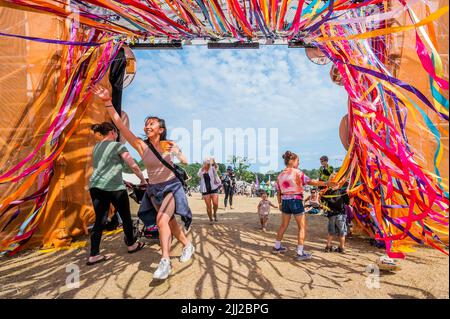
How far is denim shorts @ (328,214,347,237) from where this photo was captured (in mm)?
3271

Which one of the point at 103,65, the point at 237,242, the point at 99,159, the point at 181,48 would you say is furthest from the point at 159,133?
the point at 181,48

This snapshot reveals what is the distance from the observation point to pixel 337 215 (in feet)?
10.8

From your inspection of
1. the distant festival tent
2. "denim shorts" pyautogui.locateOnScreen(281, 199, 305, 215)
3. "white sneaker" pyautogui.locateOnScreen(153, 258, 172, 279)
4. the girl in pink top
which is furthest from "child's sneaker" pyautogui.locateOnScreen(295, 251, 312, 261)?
"white sneaker" pyautogui.locateOnScreen(153, 258, 172, 279)

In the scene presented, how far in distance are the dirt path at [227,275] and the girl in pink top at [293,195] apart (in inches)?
8.5

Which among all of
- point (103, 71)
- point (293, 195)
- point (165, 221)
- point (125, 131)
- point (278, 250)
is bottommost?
point (278, 250)

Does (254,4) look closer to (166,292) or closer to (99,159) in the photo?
(99,159)

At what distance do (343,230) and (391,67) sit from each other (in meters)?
2.39

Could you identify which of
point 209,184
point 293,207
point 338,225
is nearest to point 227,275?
point 293,207

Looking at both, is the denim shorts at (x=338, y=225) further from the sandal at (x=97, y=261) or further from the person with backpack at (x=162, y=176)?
the sandal at (x=97, y=261)

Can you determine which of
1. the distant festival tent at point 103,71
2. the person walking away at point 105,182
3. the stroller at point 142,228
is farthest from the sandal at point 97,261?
the distant festival tent at point 103,71

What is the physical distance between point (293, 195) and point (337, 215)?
81cm

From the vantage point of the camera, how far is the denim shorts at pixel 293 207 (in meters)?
2.97

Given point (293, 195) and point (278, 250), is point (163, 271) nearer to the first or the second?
point (278, 250)

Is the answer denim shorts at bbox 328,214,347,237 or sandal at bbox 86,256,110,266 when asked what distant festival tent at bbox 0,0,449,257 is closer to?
denim shorts at bbox 328,214,347,237
